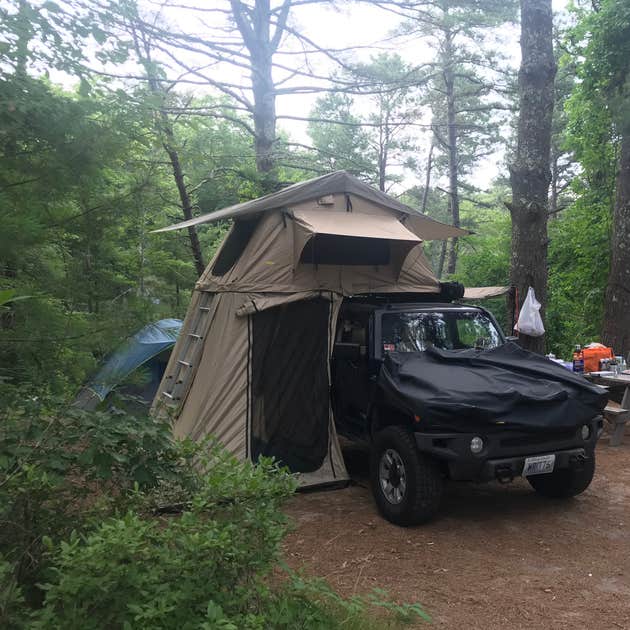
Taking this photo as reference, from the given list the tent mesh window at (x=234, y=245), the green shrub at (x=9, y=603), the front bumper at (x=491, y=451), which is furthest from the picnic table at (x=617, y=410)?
the green shrub at (x=9, y=603)

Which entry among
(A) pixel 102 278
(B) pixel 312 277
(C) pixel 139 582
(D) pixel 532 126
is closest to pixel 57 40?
(A) pixel 102 278

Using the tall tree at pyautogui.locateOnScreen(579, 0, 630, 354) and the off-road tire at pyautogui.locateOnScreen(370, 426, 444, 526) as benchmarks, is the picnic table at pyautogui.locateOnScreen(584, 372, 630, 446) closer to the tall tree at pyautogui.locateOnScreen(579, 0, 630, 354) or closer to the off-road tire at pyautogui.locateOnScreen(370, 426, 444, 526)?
the tall tree at pyautogui.locateOnScreen(579, 0, 630, 354)

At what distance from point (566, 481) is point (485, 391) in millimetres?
1412

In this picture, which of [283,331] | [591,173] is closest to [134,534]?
[283,331]

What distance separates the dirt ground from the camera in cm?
345

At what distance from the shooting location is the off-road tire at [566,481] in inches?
198

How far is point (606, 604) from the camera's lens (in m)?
3.47

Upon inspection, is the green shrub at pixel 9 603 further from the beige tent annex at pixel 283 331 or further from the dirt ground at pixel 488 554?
the beige tent annex at pixel 283 331

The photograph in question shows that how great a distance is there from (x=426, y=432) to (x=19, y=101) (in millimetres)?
3468

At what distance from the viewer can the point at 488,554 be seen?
4184 mm

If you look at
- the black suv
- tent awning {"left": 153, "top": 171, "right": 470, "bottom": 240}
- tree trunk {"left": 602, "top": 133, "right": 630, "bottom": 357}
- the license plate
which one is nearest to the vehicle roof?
the black suv

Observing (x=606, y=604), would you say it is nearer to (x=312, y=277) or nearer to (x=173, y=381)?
(x=312, y=277)

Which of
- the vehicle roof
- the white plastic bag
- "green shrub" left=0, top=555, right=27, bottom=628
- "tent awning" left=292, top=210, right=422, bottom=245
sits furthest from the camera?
the white plastic bag

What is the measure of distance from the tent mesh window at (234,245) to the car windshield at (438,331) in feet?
5.84
